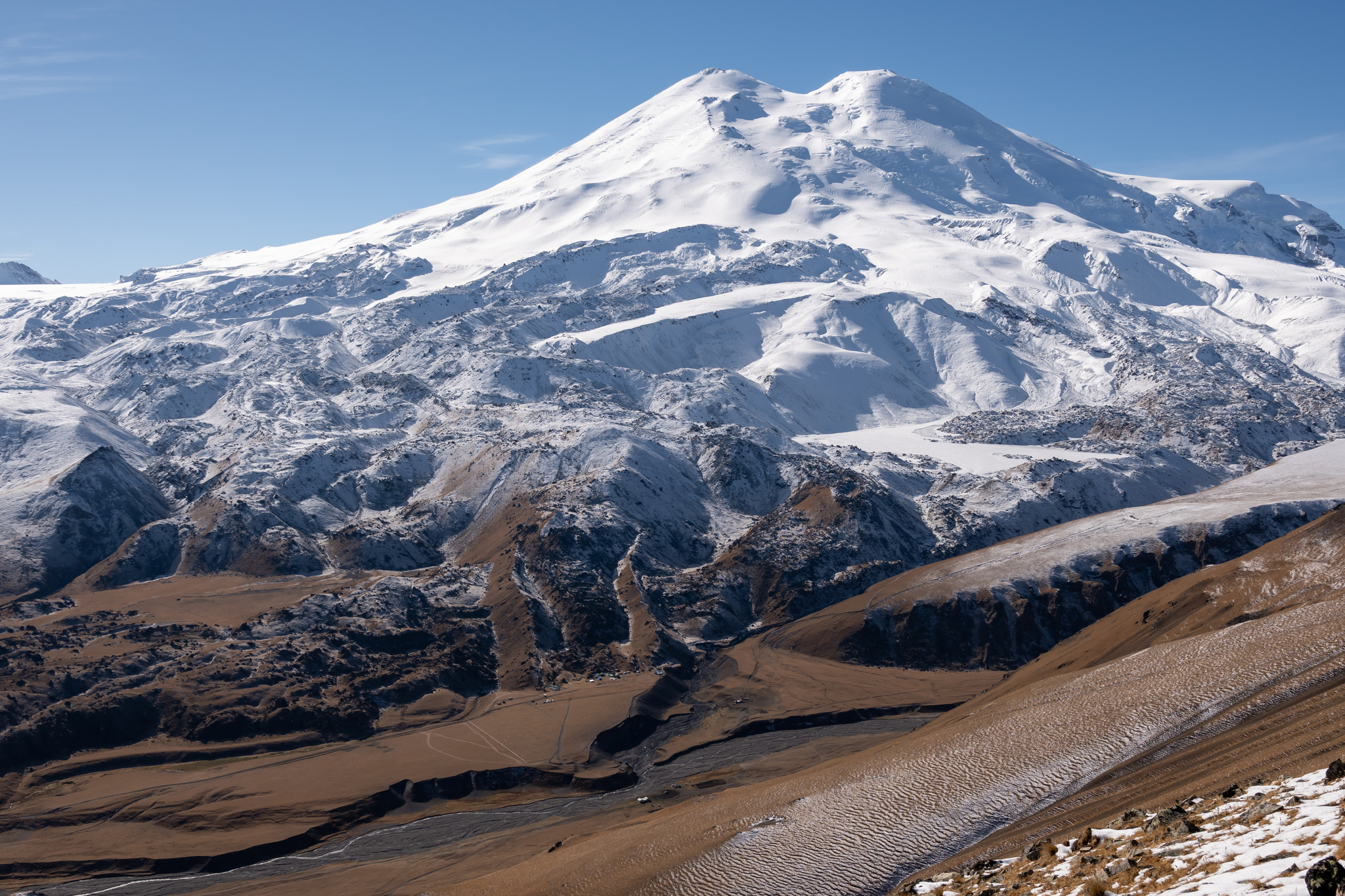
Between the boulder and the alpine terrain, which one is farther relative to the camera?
the alpine terrain

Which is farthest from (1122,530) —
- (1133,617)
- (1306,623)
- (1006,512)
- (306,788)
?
(306,788)

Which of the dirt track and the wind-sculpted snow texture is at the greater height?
the wind-sculpted snow texture

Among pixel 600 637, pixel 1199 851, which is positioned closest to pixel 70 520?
pixel 600 637

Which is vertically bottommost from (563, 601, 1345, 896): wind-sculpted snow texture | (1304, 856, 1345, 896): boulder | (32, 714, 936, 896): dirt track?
(32, 714, 936, 896): dirt track

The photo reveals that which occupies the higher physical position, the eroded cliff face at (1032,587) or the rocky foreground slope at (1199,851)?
the rocky foreground slope at (1199,851)

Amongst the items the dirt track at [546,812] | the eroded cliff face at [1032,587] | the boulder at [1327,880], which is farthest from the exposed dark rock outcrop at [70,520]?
the boulder at [1327,880]

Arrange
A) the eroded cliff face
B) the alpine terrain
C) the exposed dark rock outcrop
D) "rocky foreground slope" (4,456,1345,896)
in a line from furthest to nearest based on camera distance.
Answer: the exposed dark rock outcrop, the eroded cliff face, the alpine terrain, "rocky foreground slope" (4,456,1345,896)

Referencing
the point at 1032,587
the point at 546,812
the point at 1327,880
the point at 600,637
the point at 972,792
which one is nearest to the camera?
the point at 1327,880

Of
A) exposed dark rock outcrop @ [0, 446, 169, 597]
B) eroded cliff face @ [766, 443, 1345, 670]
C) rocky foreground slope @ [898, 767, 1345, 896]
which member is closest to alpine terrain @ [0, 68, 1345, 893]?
eroded cliff face @ [766, 443, 1345, 670]

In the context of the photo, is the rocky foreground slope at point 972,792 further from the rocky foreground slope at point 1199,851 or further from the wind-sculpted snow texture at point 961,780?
the rocky foreground slope at point 1199,851

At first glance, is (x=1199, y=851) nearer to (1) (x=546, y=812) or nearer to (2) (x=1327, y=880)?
(2) (x=1327, y=880)

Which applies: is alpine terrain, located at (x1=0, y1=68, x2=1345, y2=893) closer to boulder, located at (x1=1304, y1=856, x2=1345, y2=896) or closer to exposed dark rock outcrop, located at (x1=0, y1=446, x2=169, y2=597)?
exposed dark rock outcrop, located at (x1=0, y1=446, x2=169, y2=597)
